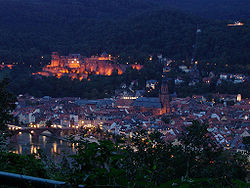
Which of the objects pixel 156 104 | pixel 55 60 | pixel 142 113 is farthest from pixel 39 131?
pixel 55 60

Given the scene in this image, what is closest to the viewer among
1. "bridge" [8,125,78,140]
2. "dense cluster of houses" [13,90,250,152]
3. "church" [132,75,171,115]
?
"bridge" [8,125,78,140]

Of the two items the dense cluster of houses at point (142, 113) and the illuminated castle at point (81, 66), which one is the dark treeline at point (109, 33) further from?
the dense cluster of houses at point (142, 113)

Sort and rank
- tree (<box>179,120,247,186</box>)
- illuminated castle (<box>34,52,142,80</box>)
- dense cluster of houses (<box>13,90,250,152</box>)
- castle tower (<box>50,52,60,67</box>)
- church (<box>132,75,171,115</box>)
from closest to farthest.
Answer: tree (<box>179,120,247,186</box>) < dense cluster of houses (<box>13,90,250,152</box>) < church (<box>132,75,171,115</box>) < illuminated castle (<box>34,52,142,80</box>) < castle tower (<box>50,52,60,67</box>)

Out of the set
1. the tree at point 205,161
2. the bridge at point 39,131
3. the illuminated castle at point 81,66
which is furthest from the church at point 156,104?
the tree at point 205,161

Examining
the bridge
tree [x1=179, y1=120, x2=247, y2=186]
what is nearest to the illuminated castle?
the bridge

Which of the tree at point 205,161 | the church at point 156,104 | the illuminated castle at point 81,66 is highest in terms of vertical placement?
the tree at point 205,161

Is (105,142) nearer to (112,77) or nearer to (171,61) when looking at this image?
(112,77)

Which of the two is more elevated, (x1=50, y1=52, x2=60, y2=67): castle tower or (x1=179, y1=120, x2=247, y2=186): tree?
(x1=179, y1=120, x2=247, y2=186): tree

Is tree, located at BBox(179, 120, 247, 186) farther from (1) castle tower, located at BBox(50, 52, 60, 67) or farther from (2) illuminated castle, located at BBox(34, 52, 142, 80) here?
(1) castle tower, located at BBox(50, 52, 60, 67)
